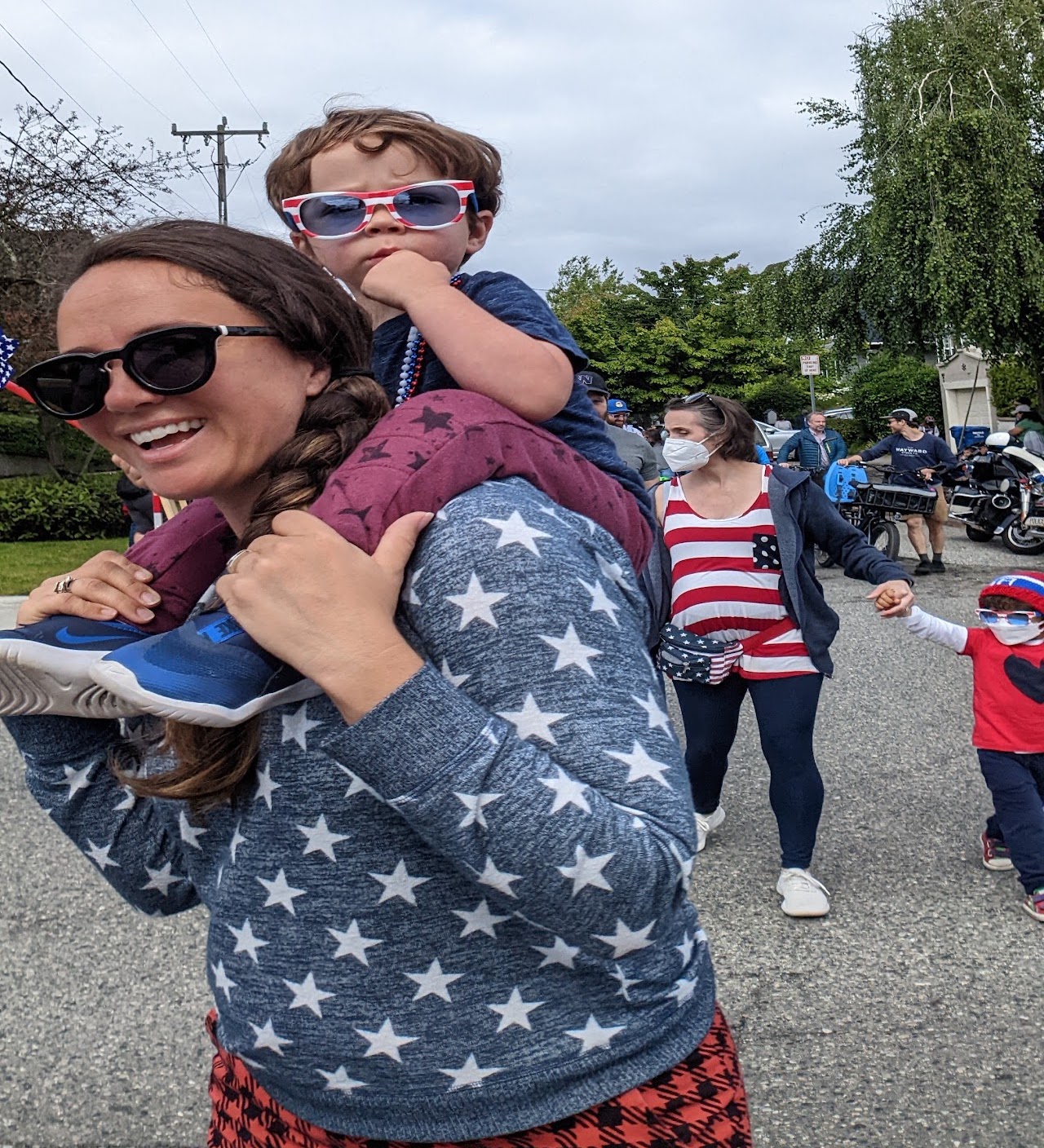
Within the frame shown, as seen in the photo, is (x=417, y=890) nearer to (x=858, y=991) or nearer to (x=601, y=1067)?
(x=601, y=1067)

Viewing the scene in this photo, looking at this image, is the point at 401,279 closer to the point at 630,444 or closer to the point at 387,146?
the point at 387,146

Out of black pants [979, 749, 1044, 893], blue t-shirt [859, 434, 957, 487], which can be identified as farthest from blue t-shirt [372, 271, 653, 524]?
blue t-shirt [859, 434, 957, 487]

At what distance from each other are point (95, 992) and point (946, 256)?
18382mm

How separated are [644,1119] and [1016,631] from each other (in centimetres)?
381

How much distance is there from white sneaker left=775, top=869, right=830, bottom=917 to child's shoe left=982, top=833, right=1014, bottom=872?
2.35ft

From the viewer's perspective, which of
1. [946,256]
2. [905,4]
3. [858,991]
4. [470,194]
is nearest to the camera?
[470,194]

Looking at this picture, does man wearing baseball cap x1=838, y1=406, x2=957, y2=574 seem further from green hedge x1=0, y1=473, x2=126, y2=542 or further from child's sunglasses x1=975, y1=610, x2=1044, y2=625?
green hedge x1=0, y1=473, x2=126, y2=542

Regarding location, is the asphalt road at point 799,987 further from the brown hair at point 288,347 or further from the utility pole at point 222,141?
the utility pole at point 222,141

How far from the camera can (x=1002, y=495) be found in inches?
570

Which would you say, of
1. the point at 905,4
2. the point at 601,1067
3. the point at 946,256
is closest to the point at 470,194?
the point at 601,1067

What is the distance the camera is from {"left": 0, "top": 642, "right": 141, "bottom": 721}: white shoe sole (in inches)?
47.3

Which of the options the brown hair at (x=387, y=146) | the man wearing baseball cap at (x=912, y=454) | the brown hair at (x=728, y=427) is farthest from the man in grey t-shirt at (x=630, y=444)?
the brown hair at (x=387, y=146)

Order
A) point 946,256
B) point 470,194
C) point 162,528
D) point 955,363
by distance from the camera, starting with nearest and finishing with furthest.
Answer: point 162,528, point 470,194, point 946,256, point 955,363

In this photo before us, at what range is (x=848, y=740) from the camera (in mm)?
6629
